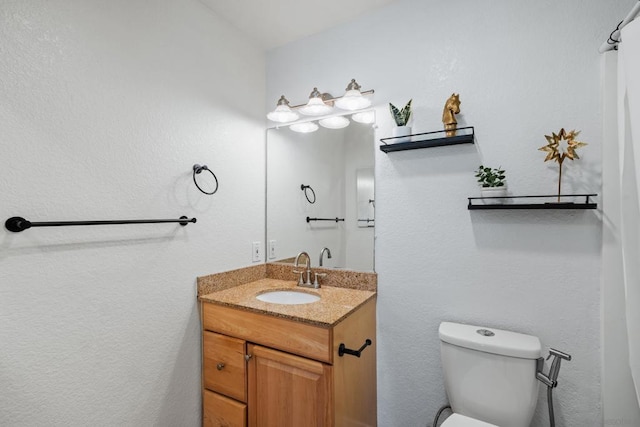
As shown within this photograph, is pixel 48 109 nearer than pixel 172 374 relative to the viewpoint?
Yes

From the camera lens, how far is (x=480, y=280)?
4.66ft

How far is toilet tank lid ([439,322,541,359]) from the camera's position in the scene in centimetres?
→ 118

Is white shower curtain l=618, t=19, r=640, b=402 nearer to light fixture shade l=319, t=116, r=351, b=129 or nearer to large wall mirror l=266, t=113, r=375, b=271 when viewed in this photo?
large wall mirror l=266, t=113, r=375, b=271

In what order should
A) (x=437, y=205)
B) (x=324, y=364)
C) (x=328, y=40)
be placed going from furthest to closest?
(x=328, y=40) < (x=437, y=205) < (x=324, y=364)

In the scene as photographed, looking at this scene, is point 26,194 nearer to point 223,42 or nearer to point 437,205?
point 223,42

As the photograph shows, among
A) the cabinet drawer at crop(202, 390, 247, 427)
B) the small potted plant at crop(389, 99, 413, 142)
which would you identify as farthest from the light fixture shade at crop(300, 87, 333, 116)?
the cabinet drawer at crop(202, 390, 247, 427)

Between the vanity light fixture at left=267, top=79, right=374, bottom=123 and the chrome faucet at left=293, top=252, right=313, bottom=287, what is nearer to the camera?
the vanity light fixture at left=267, top=79, right=374, bottom=123

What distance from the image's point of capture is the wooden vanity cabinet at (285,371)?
1.24m

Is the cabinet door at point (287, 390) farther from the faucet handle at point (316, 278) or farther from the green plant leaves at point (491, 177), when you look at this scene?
the green plant leaves at point (491, 177)

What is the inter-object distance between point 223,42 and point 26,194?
1.26 meters

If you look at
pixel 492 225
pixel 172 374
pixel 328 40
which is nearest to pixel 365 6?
pixel 328 40

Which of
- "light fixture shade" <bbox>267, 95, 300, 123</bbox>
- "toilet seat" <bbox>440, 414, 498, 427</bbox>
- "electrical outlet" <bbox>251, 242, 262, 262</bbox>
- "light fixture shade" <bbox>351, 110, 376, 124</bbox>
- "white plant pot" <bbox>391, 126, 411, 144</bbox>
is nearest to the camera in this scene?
"toilet seat" <bbox>440, 414, 498, 427</bbox>

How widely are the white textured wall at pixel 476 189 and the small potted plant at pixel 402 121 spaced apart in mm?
62

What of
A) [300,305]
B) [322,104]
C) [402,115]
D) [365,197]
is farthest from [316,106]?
[300,305]
